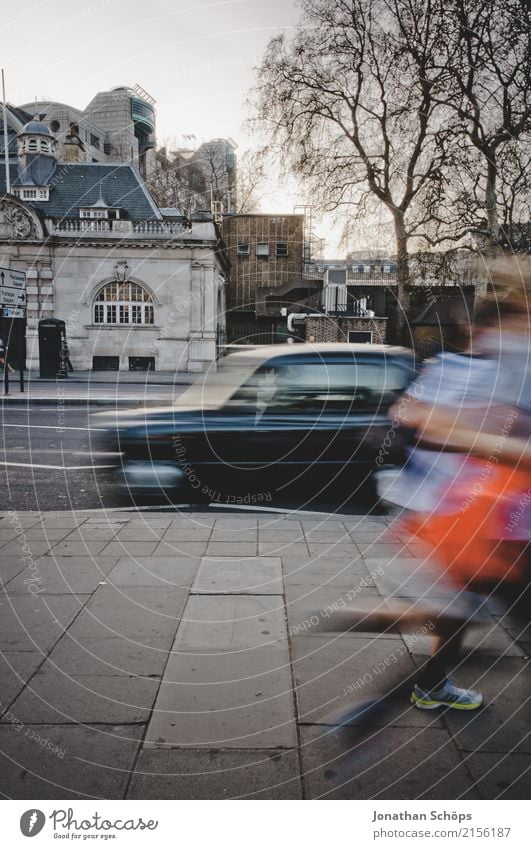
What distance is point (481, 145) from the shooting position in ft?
29.5

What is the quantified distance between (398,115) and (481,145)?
1961 millimetres

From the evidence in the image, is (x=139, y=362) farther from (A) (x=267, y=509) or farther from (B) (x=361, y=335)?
(A) (x=267, y=509)

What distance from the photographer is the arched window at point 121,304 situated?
107ft

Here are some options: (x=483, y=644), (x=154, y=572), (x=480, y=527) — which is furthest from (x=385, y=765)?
(x=154, y=572)

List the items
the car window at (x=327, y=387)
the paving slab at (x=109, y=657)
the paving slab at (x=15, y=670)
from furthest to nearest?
the car window at (x=327, y=387)
the paving slab at (x=109, y=657)
the paving slab at (x=15, y=670)

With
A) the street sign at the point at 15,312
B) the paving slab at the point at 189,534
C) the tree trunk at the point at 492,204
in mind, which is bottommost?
the paving slab at the point at 189,534

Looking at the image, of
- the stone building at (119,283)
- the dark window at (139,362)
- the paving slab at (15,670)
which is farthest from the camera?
the dark window at (139,362)

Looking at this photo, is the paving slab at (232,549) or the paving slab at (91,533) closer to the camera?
the paving slab at (232,549)

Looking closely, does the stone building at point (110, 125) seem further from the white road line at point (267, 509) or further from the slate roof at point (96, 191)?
the white road line at point (267, 509)

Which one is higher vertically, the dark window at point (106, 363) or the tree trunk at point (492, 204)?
the tree trunk at point (492, 204)

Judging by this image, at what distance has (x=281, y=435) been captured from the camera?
267 inches

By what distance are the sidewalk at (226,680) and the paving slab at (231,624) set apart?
14 mm

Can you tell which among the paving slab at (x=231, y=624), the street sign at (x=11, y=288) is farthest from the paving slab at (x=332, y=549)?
the street sign at (x=11, y=288)

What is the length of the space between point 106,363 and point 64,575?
97.5 ft
